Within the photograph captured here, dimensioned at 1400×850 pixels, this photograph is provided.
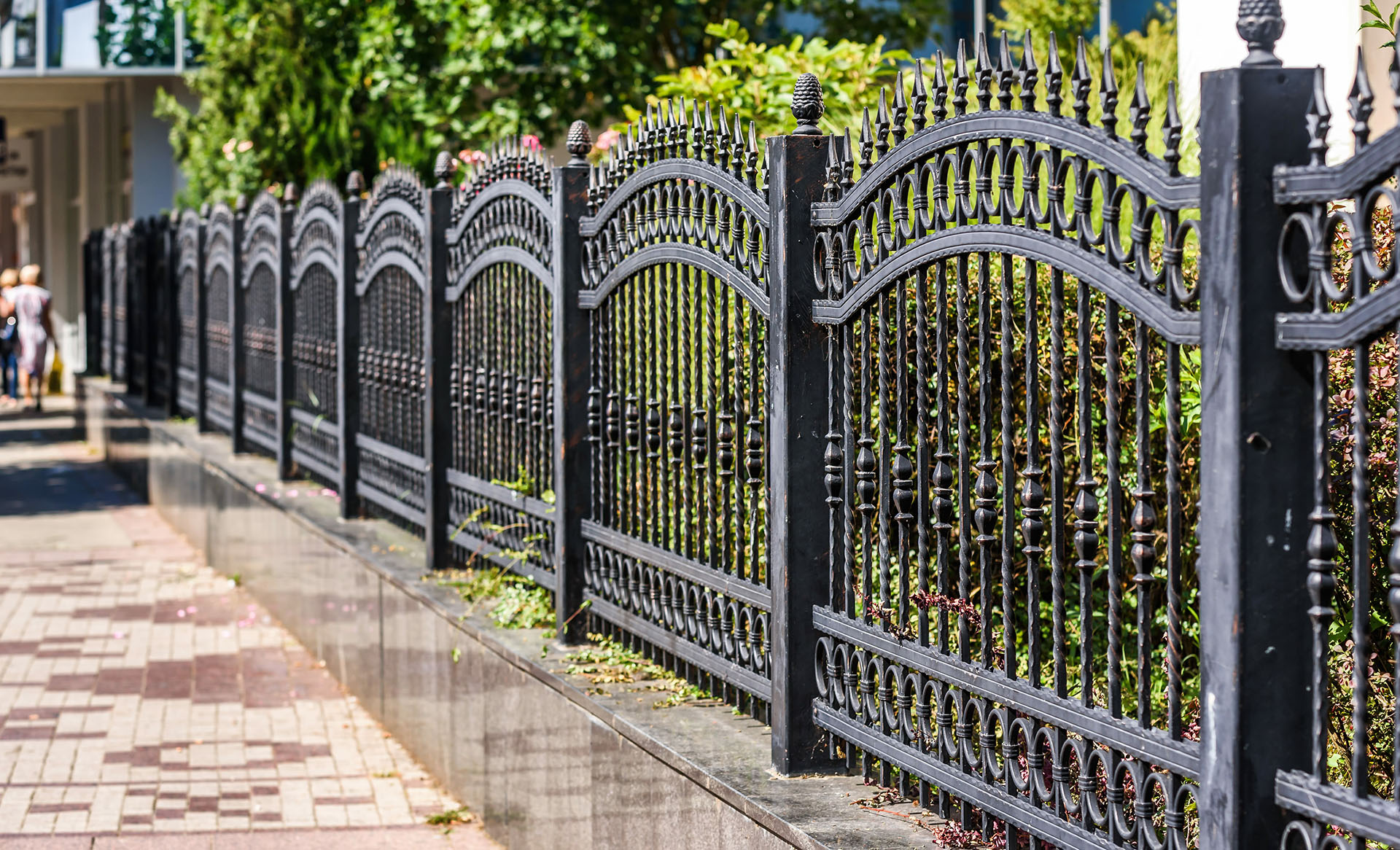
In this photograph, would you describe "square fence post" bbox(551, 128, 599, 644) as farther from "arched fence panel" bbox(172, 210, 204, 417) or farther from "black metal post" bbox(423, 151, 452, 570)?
"arched fence panel" bbox(172, 210, 204, 417)

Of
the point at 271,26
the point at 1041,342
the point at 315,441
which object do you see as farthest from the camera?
the point at 271,26

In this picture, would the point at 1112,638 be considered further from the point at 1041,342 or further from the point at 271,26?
the point at 271,26

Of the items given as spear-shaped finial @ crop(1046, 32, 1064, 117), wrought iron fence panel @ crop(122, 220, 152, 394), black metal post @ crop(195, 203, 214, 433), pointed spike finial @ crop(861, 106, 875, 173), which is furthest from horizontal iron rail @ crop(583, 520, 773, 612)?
wrought iron fence panel @ crop(122, 220, 152, 394)

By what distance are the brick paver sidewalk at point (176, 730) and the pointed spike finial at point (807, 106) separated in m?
2.90

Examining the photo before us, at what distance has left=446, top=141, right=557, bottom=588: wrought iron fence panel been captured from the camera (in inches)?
235

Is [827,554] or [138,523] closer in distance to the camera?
[827,554]

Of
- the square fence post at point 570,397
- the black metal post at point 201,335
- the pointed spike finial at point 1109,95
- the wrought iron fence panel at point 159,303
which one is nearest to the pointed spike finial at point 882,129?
the pointed spike finial at point 1109,95

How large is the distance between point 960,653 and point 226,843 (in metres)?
3.17

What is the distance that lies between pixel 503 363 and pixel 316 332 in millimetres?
3424

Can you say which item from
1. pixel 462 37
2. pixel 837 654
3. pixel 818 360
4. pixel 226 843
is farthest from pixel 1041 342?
pixel 462 37

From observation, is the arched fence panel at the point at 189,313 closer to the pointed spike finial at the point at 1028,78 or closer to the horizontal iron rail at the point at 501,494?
the horizontal iron rail at the point at 501,494

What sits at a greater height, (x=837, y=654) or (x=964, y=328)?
(x=964, y=328)

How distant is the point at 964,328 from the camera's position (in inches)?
135

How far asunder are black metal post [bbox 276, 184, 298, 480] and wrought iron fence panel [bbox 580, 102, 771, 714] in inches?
201
